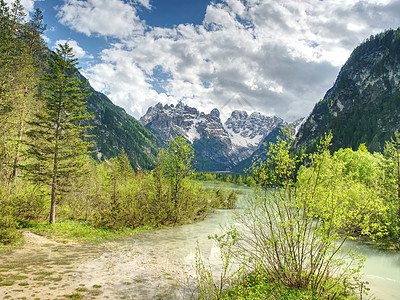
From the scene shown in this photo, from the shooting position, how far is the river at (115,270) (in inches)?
418

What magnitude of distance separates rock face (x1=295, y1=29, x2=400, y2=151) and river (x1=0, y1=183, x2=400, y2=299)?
113 meters

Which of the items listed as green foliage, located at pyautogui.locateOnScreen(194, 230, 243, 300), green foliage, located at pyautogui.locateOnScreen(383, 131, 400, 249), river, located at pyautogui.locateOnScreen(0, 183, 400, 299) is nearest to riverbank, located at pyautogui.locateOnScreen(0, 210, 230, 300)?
river, located at pyautogui.locateOnScreen(0, 183, 400, 299)

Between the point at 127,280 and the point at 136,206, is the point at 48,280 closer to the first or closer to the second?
the point at 127,280

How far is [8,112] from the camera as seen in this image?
2333 cm

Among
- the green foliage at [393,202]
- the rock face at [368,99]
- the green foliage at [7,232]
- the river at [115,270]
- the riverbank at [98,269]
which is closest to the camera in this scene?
the riverbank at [98,269]

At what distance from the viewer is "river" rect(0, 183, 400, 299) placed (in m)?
10.6

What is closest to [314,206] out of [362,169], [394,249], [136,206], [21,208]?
[394,249]

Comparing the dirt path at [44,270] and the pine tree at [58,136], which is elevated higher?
the pine tree at [58,136]

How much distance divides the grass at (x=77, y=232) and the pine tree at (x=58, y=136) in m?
1.42

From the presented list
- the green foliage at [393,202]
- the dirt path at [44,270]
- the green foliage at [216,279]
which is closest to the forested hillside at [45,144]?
the dirt path at [44,270]

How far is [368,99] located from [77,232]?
6911 inches

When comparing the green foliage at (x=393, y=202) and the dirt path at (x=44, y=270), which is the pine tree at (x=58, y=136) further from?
the green foliage at (x=393, y=202)

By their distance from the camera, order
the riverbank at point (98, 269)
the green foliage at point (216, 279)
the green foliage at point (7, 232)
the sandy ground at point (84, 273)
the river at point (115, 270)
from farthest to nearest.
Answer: the green foliage at point (7, 232) → the river at point (115, 270) → the riverbank at point (98, 269) → the sandy ground at point (84, 273) → the green foliage at point (216, 279)

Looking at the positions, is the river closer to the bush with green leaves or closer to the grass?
the grass
